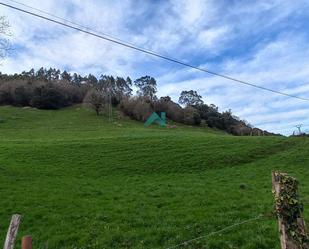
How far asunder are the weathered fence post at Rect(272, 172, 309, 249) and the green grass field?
5.17 m

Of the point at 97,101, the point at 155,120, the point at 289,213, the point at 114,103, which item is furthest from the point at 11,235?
the point at 114,103

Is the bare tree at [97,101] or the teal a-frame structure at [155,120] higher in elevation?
the bare tree at [97,101]

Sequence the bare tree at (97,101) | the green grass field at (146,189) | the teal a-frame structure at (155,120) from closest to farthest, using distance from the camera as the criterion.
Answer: the green grass field at (146,189)
the teal a-frame structure at (155,120)
the bare tree at (97,101)

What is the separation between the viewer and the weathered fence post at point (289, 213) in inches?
295

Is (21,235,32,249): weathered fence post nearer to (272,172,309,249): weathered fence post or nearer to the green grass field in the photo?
(272,172,309,249): weathered fence post

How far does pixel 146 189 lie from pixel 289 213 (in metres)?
16.0

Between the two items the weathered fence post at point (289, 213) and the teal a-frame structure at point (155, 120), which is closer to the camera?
the weathered fence post at point (289, 213)

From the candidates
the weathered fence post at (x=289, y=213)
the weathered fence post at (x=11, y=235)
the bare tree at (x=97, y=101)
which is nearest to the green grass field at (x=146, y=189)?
the weathered fence post at (x=289, y=213)

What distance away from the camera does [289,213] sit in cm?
758

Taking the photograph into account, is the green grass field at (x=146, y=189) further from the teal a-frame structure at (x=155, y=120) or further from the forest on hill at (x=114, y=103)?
the forest on hill at (x=114, y=103)

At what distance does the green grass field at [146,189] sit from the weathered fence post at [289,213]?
517cm

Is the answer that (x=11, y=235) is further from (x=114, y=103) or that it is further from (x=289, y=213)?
(x=114, y=103)

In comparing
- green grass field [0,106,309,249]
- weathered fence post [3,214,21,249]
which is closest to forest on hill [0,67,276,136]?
green grass field [0,106,309,249]

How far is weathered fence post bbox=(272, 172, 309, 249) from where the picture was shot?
7482mm
